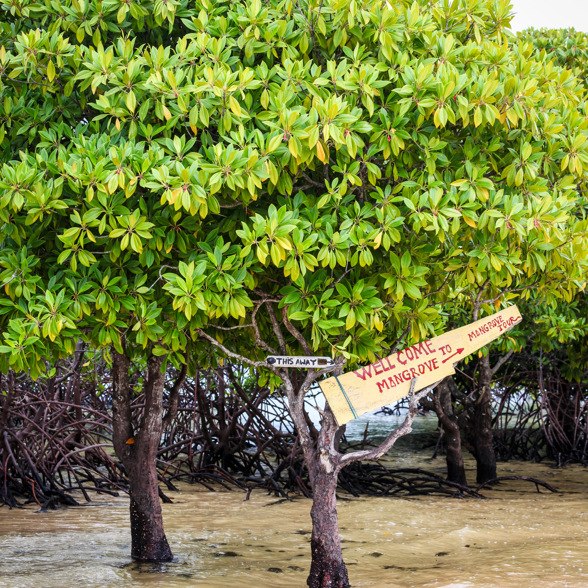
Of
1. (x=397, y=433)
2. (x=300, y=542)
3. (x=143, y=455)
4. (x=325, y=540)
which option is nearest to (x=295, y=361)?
(x=397, y=433)

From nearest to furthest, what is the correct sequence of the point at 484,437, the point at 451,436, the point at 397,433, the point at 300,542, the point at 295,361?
the point at 295,361, the point at 397,433, the point at 300,542, the point at 451,436, the point at 484,437

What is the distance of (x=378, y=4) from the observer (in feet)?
12.3

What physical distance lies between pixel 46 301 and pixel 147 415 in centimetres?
197

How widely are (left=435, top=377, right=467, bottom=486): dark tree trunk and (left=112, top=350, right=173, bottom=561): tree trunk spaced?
3941mm

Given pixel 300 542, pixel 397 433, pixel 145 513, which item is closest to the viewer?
pixel 397 433

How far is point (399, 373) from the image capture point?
12.6 ft

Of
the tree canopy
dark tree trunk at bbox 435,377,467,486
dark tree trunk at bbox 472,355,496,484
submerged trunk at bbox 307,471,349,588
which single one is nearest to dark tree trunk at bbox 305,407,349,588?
submerged trunk at bbox 307,471,349,588

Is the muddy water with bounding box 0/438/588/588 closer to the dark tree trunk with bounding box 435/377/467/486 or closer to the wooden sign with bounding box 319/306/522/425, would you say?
the dark tree trunk with bounding box 435/377/467/486

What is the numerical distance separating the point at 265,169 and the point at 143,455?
106 inches

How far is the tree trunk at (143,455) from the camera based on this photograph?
5129 mm

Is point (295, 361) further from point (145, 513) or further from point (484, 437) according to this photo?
point (484, 437)

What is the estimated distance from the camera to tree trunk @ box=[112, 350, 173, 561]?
5129mm

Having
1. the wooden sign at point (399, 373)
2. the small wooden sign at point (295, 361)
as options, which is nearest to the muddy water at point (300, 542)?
the wooden sign at point (399, 373)

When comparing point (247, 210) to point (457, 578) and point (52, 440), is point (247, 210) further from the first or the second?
point (52, 440)
